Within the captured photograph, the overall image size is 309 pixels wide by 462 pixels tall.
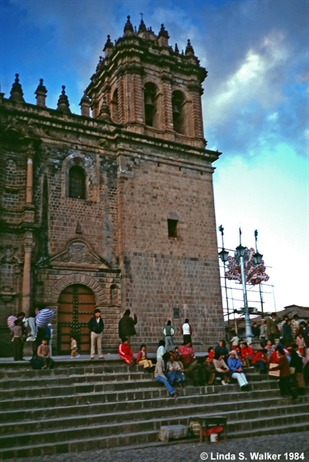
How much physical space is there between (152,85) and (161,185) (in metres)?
5.58

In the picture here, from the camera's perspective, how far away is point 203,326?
749 inches

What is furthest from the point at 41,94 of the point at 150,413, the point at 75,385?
the point at 150,413

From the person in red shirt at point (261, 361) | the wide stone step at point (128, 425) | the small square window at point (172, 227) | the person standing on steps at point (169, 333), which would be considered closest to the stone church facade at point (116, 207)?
the small square window at point (172, 227)

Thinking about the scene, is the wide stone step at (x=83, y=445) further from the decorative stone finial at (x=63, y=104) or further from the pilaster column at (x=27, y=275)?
the decorative stone finial at (x=63, y=104)

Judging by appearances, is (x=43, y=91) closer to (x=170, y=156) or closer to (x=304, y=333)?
(x=170, y=156)

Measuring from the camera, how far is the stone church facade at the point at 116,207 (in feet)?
53.9

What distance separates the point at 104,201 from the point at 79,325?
5.27m

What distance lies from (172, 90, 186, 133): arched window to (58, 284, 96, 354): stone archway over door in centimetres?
1025

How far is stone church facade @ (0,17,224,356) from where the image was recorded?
16.4 m

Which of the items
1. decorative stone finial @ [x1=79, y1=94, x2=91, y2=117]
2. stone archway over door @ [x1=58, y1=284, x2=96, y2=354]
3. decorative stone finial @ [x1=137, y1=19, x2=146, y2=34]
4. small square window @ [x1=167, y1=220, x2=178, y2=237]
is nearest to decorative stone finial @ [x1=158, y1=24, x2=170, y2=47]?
decorative stone finial @ [x1=137, y1=19, x2=146, y2=34]

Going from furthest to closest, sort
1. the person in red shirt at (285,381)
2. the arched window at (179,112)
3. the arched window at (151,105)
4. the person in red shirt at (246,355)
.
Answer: the arched window at (179,112) < the arched window at (151,105) < the person in red shirt at (246,355) < the person in red shirt at (285,381)

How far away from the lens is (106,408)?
899 cm

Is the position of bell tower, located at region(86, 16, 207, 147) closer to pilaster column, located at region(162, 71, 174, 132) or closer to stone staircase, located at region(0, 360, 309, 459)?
pilaster column, located at region(162, 71, 174, 132)

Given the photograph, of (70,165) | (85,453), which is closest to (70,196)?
(70,165)
